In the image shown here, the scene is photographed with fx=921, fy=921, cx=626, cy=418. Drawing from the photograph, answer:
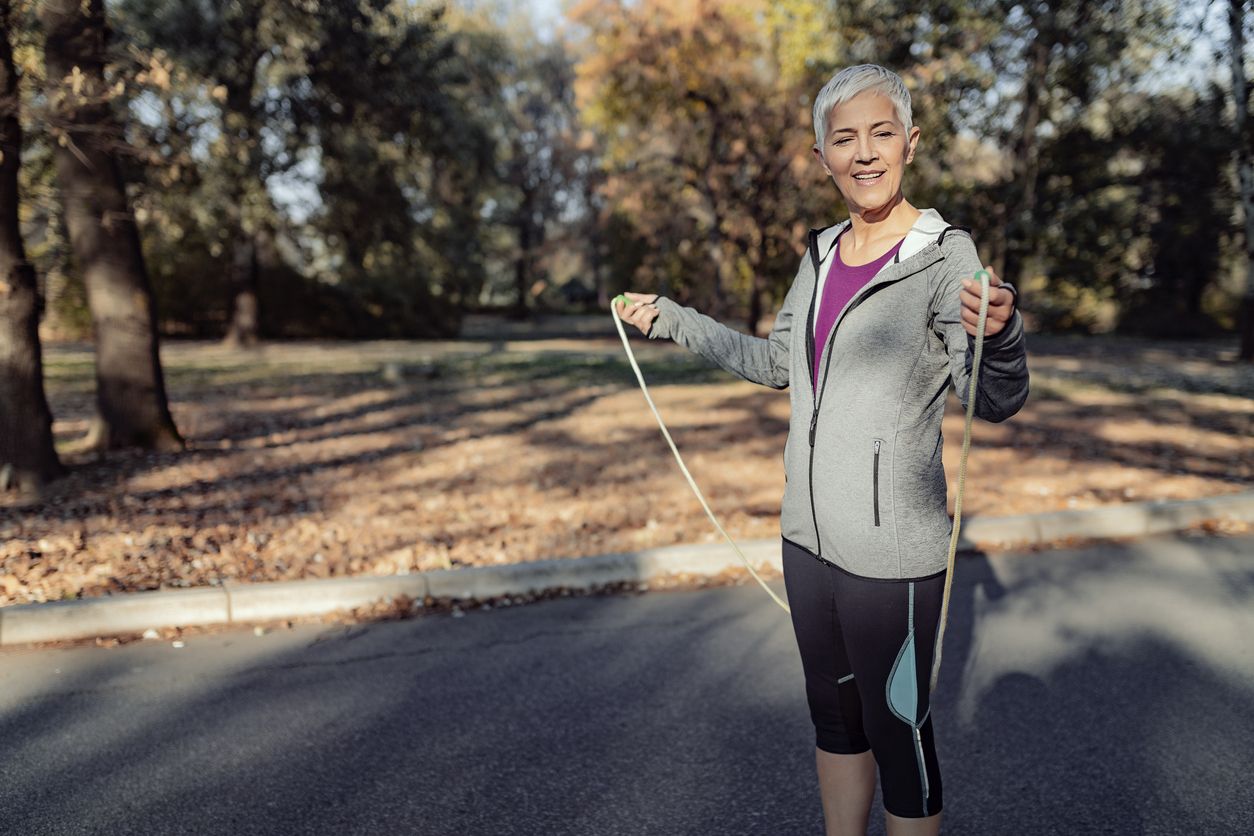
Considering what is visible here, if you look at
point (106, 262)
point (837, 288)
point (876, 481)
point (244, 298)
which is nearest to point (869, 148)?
point (837, 288)

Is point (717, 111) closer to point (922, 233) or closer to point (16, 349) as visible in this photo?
point (16, 349)

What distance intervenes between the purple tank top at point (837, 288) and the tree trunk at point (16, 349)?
264 inches

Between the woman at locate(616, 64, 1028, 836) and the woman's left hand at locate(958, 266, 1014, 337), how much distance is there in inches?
5.1

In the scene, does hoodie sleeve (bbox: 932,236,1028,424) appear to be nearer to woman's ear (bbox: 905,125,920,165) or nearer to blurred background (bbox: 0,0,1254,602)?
woman's ear (bbox: 905,125,920,165)

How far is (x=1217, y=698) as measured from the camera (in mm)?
3836

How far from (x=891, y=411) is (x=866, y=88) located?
2.31ft

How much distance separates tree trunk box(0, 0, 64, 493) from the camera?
22.2ft

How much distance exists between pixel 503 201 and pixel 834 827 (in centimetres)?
4424

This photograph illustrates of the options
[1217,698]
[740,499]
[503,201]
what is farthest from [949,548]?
[503,201]

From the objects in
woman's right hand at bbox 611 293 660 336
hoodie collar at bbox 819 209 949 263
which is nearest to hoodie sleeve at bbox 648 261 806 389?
woman's right hand at bbox 611 293 660 336

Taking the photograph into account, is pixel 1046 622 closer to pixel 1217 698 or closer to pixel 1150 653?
pixel 1150 653

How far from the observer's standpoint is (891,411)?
2.00 m

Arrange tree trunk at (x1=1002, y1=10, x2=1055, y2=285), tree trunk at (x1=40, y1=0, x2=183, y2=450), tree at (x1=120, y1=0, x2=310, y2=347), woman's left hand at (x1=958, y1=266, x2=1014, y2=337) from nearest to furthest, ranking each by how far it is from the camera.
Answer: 1. woman's left hand at (x1=958, y1=266, x2=1014, y2=337)
2. tree trunk at (x1=40, y1=0, x2=183, y2=450)
3. tree at (x1=120, y1=0, x2=310, y2=347)
4. tree trunk at (x1=1002, y1=10, x2=1055, y2=285)

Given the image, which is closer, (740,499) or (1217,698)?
(1217,698)
